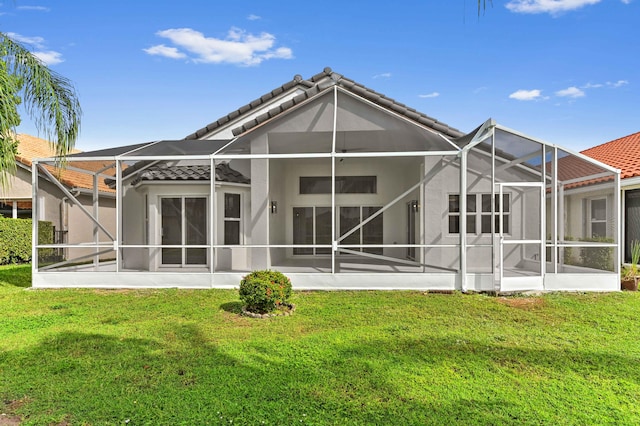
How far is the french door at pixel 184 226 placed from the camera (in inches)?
468

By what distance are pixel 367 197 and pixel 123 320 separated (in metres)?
9.83

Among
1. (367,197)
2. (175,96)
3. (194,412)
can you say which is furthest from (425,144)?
(175,96)

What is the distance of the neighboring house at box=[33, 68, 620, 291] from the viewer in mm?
9539

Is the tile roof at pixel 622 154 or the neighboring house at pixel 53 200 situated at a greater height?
the tile roof at pixel 622 154

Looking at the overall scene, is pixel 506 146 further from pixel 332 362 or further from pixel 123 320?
pixel 123 320

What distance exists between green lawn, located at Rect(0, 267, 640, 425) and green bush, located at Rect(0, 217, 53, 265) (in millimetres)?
9075

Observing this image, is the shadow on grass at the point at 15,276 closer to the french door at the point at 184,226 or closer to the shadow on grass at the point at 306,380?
the french door at the point at 184,226

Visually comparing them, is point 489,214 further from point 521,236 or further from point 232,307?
point 232,307

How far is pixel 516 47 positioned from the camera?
47.3 feet

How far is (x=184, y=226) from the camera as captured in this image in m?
11.9

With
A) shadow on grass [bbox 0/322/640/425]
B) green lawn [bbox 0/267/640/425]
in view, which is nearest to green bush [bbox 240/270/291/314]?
green lawn [bbox 0/267/640/425]

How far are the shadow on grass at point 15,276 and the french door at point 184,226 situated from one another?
4080 millimetres

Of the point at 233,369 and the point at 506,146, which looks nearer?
the point at 233,369

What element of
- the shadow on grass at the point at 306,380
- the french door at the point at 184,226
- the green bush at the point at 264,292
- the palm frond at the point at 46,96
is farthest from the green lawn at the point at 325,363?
the palm frond at the point at 46,96
